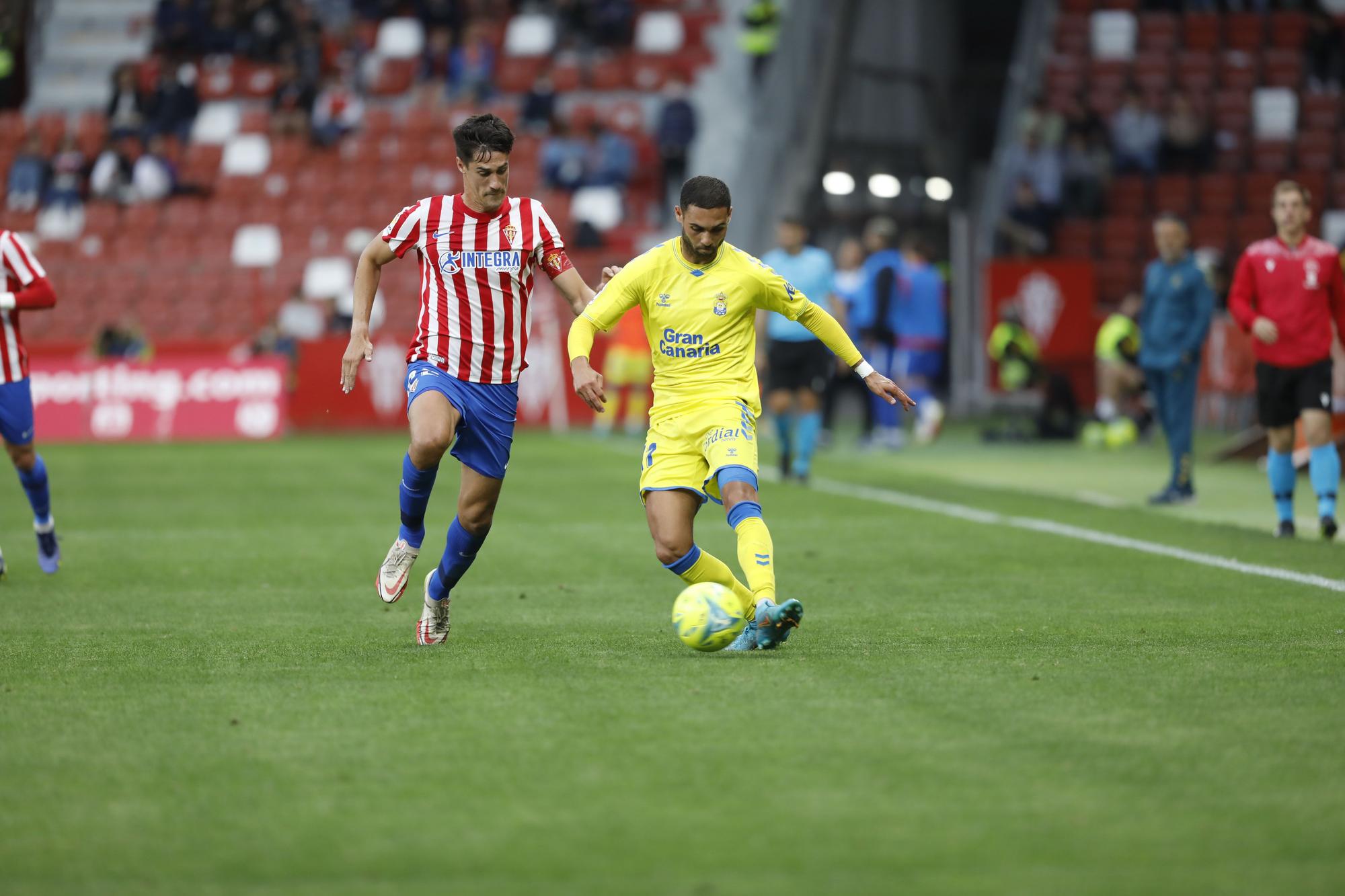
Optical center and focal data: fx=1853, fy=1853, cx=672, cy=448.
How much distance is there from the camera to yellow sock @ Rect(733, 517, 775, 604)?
7.26 meters

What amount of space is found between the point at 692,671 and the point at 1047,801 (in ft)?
7.31

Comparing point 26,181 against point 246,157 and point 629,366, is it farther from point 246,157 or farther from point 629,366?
point 629,366

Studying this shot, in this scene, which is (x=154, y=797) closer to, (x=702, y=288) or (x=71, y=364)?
(x=702, y=288)

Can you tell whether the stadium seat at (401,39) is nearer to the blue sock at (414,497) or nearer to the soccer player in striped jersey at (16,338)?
the soccer player in striped jersey at (16,338)

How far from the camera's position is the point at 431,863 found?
14.3 ft

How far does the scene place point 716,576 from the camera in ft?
24.9

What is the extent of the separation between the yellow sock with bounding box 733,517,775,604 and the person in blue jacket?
7505mm

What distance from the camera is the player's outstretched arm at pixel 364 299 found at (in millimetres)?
7629

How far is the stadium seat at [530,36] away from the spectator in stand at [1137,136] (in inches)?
367

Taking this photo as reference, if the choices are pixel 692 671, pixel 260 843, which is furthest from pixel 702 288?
pixel 260 843

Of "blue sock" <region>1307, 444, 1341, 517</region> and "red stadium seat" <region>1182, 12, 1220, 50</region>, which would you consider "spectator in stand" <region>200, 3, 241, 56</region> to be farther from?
"blue sock" <region>1307, 444, 1341, 517</region>

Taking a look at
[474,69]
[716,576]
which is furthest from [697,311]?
[474,69]

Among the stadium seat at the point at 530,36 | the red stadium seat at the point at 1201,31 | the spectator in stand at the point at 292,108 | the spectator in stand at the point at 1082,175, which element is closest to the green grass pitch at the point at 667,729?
the spectator in stand at the point at 1082,175

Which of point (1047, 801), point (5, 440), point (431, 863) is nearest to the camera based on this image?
point (431, 863)
